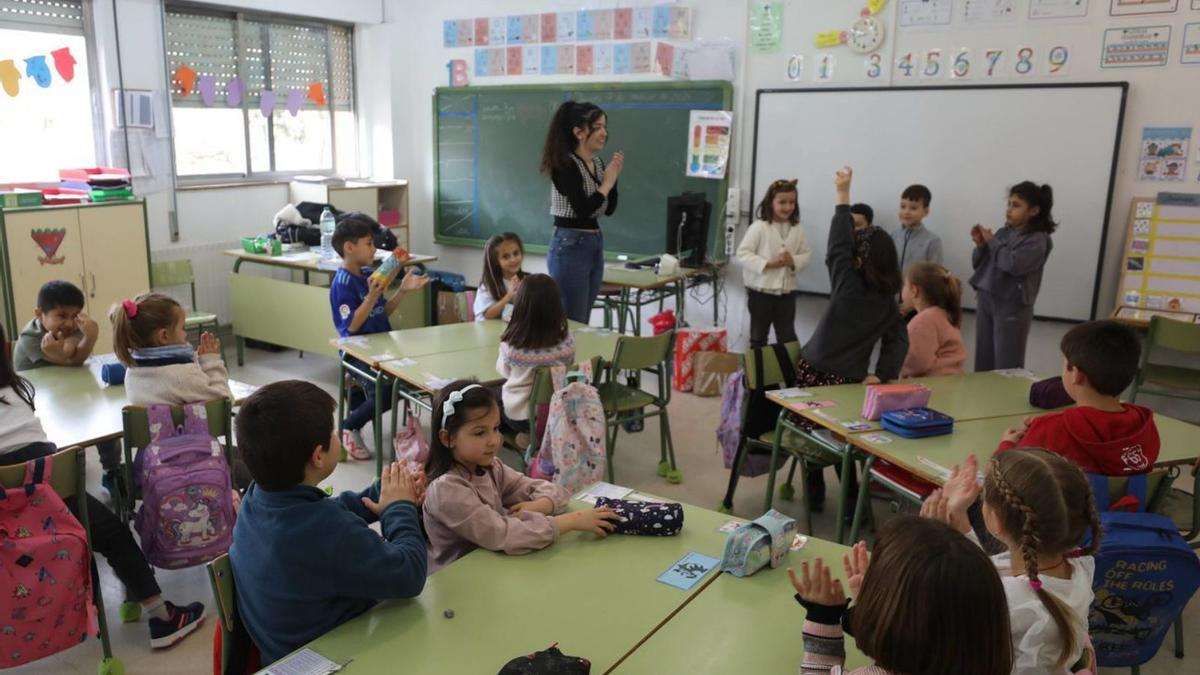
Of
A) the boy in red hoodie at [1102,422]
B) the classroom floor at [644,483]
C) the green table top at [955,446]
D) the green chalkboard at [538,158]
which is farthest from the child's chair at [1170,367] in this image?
the green chalkboard at [538,158]

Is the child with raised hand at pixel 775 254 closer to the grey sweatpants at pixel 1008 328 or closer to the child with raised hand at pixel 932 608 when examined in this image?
the grey sweatpants at pixel 1008 328

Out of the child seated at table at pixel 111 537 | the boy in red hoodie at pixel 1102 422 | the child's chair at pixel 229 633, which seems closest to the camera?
the child's chair at pixel 229 633

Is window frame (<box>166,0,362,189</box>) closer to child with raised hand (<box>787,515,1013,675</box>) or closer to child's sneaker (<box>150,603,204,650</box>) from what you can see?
child's sneaker (<box>150,603,204,650</box>)

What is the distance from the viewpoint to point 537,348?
3576 mm

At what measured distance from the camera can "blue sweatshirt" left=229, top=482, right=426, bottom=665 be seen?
167cm

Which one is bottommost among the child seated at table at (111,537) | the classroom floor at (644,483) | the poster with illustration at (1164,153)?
the classroom floor at (644,483)

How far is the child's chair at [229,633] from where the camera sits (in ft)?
5.63

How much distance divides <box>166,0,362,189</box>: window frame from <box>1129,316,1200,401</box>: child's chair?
631cm

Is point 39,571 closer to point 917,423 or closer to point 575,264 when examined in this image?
point 917,423

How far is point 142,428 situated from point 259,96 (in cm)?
496

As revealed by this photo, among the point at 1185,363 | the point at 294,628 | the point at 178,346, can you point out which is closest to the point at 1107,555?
the point at 294,628

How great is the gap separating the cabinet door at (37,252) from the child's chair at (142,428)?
277 cm

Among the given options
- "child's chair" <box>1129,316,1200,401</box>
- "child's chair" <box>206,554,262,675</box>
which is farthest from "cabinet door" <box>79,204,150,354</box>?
"child's chair" <box>1129,316,1200,401</box>

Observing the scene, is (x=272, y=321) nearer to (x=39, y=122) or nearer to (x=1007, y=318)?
(x=39, y=122)
